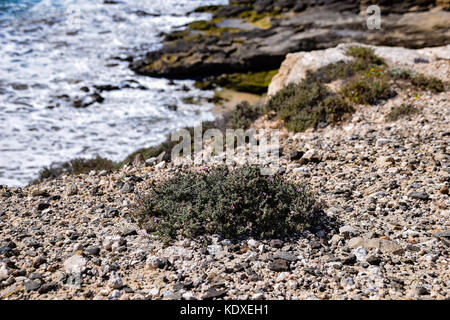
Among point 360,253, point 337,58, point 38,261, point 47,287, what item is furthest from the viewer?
point 337,58

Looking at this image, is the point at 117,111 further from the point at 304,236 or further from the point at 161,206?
the point at 304,236

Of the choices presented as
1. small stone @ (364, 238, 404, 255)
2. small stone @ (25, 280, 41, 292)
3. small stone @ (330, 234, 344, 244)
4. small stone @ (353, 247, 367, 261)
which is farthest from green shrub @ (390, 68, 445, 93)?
small stone @ (25, 280, 41, 292)

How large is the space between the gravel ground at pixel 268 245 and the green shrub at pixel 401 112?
1.18 meters

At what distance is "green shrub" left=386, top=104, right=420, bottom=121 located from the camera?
881 centimetres

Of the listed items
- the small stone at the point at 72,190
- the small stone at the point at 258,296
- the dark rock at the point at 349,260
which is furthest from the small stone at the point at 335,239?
the small stone at the point at 72,190

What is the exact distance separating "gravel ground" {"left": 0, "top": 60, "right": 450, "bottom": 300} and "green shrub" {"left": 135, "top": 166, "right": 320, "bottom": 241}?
0.20m

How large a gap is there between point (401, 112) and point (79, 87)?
A: 15447 millimetres

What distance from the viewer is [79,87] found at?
1897 centimetres

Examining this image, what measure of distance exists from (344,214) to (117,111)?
13272 millimetres

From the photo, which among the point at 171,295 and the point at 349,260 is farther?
the point at 349,260

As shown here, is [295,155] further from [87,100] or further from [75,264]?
[87,100]

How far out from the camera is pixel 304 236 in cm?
522

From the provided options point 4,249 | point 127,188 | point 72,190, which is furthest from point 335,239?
point 72,190
